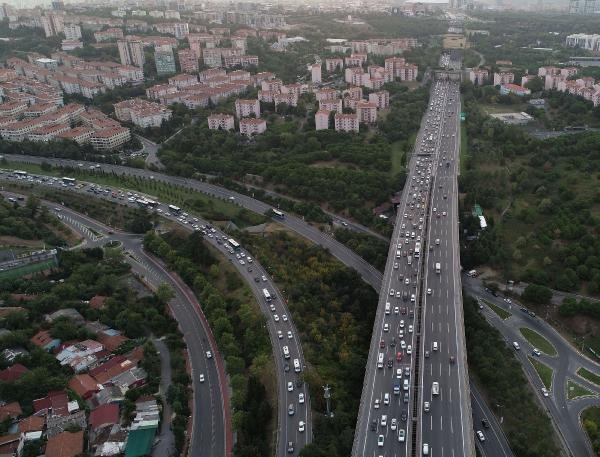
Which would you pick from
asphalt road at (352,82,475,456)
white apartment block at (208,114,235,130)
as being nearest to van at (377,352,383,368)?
asphalt road at (352,82,475,456)

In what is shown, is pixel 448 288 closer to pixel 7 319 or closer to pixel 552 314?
pixel 552 314

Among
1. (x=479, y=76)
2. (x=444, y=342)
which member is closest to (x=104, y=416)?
(x=444, y=342)

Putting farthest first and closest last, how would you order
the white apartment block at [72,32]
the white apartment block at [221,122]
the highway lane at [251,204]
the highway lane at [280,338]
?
the white apartment block at [72,32] → the white apartment block at [221,122] → the highway lane at [251,204] → the highway lane at [280,338]

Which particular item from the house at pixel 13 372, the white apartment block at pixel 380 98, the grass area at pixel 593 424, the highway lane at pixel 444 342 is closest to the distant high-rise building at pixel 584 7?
the white apartment block at pixel 380 98

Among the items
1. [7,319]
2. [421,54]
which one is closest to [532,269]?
[7,319]

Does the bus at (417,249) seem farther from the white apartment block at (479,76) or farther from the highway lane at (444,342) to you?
the white apartment block at (479,76)

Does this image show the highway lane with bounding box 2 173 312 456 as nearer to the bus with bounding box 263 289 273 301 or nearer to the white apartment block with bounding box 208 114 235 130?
the bus with bounding box 263 289 273 301
